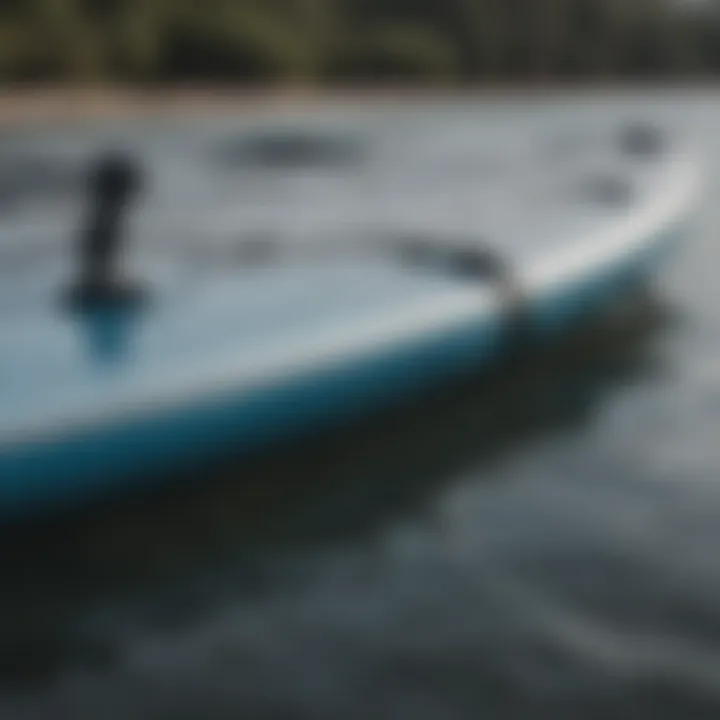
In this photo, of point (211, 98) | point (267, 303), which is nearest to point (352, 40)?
point (211, 98)

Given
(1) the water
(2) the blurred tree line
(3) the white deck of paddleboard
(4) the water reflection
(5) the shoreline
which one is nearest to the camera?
(1) the water

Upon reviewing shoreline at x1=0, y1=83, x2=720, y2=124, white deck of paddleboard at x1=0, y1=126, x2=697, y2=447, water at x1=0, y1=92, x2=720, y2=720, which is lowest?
water at x1=0, y1=92, x2=720, y2=720

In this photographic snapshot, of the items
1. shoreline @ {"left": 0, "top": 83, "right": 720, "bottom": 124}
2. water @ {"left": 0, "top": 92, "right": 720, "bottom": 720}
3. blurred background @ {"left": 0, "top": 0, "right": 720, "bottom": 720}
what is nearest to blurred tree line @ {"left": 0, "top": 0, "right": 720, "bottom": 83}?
shoreline @ {"left": 0, "top": 83, "right": 720, "bottom": 124}

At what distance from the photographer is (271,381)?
3.75 meters

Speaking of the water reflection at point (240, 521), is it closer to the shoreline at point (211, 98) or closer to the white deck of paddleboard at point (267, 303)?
the white deck of paddleboard at point (267, 303)

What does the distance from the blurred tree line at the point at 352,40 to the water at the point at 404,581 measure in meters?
17.4

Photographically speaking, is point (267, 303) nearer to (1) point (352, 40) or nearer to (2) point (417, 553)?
(2) point (417, 553)

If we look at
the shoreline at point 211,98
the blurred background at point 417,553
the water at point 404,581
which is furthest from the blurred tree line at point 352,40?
the water at point 404,581

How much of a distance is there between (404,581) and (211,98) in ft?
65.9

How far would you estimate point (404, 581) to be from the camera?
350 centimetres

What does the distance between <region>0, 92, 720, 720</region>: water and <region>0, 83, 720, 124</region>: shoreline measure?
45.6 ft

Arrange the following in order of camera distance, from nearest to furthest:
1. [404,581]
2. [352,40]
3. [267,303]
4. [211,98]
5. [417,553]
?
[404,581], [417,553], [267,303], [211,98], [352,40]

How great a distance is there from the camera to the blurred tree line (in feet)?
74.3

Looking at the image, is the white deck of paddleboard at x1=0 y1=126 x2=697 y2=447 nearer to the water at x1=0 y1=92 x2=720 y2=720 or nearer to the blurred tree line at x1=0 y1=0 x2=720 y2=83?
the water at x1=0 y1=92 x2=720 y2=720
